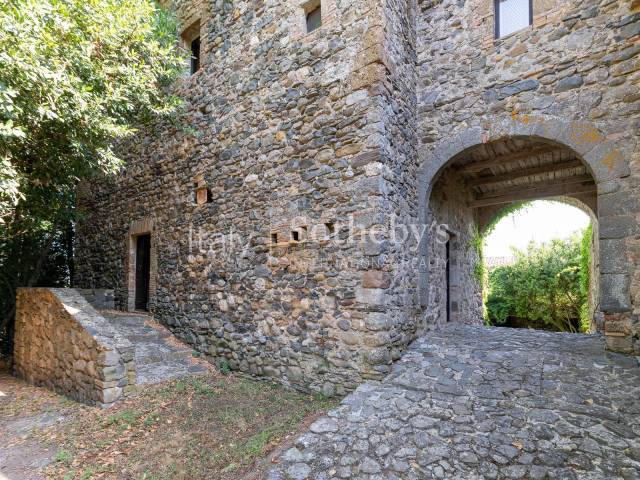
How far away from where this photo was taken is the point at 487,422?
2840mm

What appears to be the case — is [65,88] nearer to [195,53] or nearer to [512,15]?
[195,53]

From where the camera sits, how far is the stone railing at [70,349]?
13.1 feet

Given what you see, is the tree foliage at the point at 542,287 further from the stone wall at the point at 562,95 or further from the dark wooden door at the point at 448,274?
the stone wall at the point at 562,95

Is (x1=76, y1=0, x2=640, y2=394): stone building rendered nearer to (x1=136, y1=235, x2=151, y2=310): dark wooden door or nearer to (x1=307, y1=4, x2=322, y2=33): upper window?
(x1=307, y1=4, x2=322, y2=33): upper window

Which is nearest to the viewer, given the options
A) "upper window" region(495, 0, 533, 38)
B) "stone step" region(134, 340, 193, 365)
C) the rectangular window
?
"upper window" region(495, 0, 533, 38)

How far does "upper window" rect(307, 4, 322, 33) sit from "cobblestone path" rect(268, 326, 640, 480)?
4.44m

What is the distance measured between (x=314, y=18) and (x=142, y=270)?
5.87m

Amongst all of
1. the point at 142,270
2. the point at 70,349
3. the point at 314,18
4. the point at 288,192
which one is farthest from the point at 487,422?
the point at 142,270

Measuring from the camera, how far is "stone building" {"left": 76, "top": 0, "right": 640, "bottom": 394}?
12.1 feet

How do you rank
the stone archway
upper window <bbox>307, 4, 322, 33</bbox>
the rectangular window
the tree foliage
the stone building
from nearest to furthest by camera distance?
1. the stone archway
2. the stone building
3. upper window <bbox>307, 4, 322, 33</bbox>
4. the rectangular window
5. the tree foliage

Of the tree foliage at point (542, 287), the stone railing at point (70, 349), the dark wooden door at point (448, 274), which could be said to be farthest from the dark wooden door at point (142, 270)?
the tree foliage at point (542, 287)

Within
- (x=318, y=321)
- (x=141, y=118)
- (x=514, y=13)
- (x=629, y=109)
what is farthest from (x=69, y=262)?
(x=629, y=109)

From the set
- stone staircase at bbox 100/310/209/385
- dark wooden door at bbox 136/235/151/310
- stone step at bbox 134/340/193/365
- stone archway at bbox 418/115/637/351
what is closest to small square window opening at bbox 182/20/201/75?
dark wooden door at bbox 136/235/151/310

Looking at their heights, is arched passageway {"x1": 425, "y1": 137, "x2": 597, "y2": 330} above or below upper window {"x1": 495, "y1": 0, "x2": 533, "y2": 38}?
below
